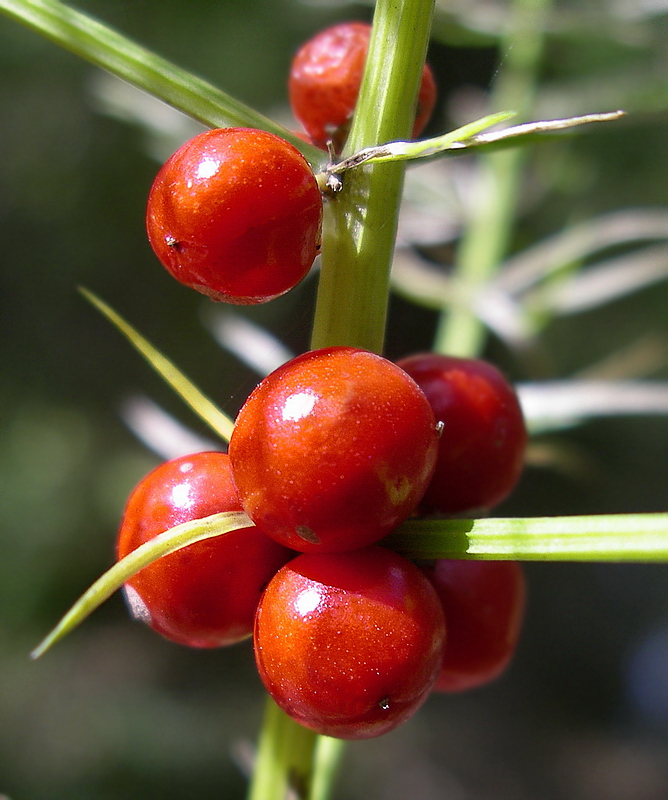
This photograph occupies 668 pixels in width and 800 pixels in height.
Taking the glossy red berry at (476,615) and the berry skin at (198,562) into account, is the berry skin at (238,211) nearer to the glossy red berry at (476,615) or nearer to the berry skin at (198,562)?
the berry skin at (198,562)

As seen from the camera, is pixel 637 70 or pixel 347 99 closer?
pixel 347 99

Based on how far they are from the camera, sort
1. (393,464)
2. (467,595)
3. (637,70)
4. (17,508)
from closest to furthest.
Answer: (393,464)
(467,595)
(637,70)
(17,508)

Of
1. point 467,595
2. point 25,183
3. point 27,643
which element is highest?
point 467,595

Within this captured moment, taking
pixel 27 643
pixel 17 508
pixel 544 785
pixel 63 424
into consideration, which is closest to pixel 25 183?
pixel 63 424

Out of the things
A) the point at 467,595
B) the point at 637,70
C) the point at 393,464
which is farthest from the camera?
the point at 637,70

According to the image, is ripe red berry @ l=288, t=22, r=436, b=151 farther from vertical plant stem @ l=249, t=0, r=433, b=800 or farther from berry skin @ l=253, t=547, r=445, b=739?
berry skin @ l=253, t=547, r=445, b=739

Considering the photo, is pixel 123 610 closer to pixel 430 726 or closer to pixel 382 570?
pixel 430 726
